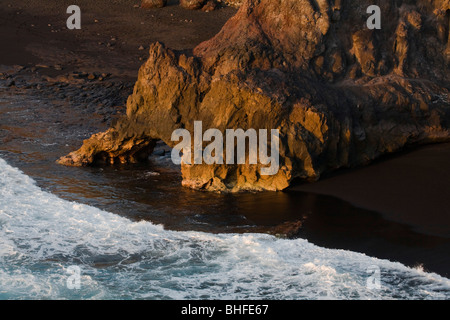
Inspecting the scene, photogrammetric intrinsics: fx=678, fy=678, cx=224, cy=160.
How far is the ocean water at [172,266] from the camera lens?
24.0 feet

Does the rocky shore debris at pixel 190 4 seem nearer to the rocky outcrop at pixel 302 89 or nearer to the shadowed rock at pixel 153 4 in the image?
the shadowed rock at pixel 153 4

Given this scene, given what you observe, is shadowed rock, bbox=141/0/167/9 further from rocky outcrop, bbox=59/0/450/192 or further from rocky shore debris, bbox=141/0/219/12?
rocky outcrop, bbox=59/0/450/192

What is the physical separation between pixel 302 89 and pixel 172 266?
3.96 metres

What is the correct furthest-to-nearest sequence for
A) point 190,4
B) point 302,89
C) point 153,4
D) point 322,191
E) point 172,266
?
1. point 153,4
2. point 190,4
3. point 302,89
4. point 322,191
5. point 172,266

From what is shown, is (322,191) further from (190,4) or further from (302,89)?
(190,4)

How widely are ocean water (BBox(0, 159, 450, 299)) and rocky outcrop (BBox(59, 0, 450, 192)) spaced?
1911 mm

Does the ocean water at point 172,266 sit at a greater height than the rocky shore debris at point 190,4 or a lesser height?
lesser

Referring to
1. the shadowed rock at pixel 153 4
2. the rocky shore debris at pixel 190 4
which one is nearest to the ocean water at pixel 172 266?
the rocky shore debris at pixel 190 4

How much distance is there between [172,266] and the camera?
7957 millimetres

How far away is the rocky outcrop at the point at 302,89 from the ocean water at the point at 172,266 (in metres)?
1.91

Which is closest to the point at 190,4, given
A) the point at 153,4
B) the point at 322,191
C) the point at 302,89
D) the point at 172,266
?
the point at 153,4

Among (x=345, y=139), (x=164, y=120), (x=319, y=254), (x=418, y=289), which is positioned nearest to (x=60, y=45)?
(x=164, y=120)

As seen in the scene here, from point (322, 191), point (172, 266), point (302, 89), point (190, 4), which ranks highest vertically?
point (190, 4)

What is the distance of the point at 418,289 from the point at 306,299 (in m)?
1.23
